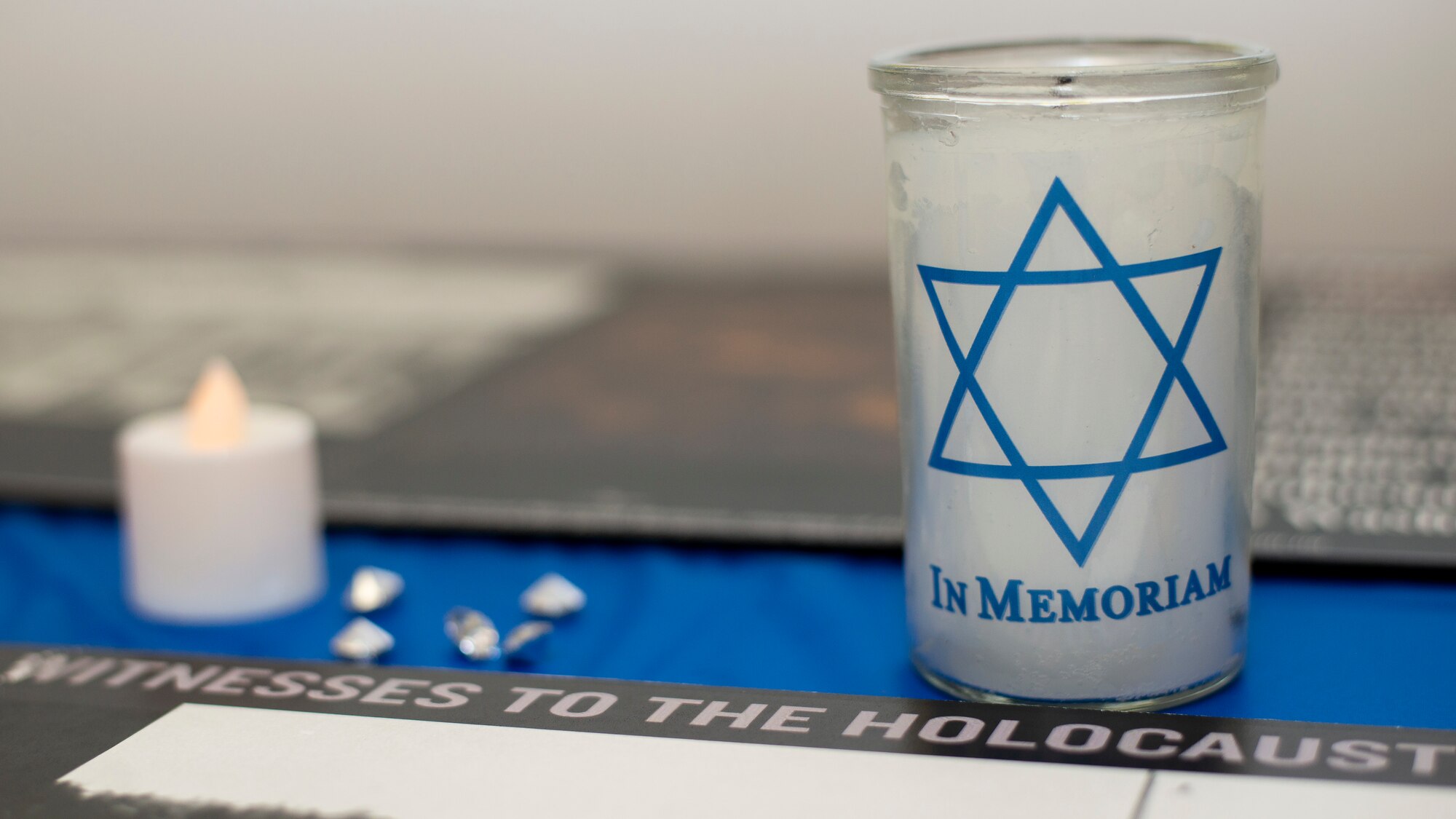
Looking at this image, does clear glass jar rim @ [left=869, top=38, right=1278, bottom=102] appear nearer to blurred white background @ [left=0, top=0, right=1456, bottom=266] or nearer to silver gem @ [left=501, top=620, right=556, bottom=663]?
silver gem @ [left=501, top=620, right=556, bottom=663]

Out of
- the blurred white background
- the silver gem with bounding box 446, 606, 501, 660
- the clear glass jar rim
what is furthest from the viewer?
the blurred white background

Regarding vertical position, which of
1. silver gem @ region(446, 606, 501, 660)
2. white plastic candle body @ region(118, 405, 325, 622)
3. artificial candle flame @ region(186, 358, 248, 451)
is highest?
artificial candle flame @ region(186, 358, 248, 451)

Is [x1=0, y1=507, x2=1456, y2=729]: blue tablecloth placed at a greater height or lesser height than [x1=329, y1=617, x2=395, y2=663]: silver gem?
lesser

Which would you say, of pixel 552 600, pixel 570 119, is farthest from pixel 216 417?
pixel 570 119

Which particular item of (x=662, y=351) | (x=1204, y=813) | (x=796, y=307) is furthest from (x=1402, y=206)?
(x=1204, y=813)

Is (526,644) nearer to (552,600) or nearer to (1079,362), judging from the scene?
(552,600)

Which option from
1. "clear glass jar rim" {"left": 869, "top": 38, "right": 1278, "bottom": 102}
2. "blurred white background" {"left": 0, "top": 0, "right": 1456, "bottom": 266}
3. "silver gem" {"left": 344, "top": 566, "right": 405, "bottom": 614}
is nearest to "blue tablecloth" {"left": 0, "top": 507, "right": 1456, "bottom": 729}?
"silver gem" {"left": 344, "top": 566, "right": 405, "bottom": 614}

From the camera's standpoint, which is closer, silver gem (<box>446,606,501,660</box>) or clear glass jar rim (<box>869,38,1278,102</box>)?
clear glass jar rim (<box>869,38,1278,102</box>)
